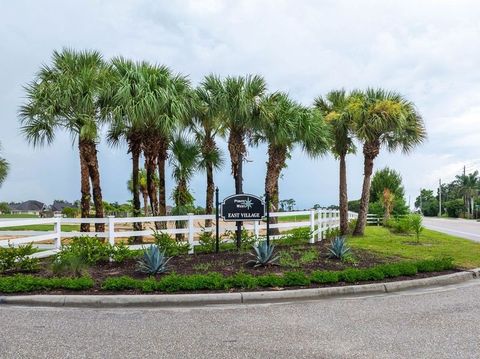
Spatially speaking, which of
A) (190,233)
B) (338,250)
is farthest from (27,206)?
(338,250)

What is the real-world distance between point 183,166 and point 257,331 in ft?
43.6

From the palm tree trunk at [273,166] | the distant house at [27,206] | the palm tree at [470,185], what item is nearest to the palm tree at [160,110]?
the palm tree trunk at [273,166]

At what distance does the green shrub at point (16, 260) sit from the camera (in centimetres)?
984

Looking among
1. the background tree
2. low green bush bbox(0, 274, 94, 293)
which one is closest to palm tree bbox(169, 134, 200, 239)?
low green bush bbox(0, 274, 94, 293)

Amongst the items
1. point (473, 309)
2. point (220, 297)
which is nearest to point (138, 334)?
point (220, 297)

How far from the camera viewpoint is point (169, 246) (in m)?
12.0

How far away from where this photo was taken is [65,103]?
48.0 ft

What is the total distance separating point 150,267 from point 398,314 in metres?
4.81

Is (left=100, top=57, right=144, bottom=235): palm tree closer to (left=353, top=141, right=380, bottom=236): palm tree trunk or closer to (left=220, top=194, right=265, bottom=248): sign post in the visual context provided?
(left=220, top=194, right=265, bottom=248): sign post

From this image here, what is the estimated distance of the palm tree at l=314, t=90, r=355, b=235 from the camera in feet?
66.6

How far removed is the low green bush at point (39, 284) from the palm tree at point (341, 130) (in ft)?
46.5

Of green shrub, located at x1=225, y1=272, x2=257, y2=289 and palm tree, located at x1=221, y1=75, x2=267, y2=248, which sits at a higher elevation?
palm tree, located at x1=221, y1=75, x2=267, y2=248

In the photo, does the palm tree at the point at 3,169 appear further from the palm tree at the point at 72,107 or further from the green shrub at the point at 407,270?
the green shrub at the point at 407,270

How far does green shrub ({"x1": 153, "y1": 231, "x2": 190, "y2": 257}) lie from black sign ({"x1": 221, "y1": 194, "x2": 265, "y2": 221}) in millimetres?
1418
